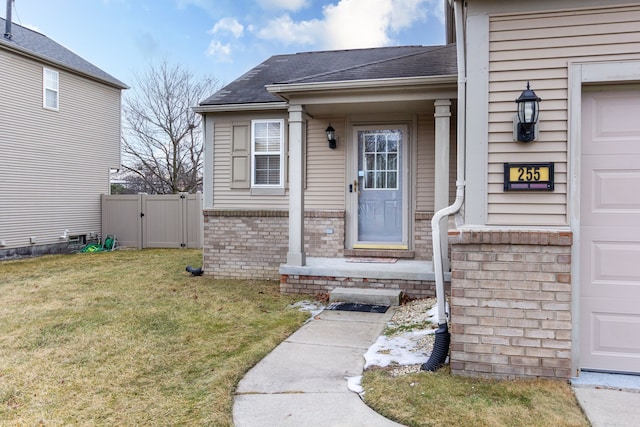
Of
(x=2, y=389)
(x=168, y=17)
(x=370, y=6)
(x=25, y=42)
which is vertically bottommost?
(x=2, y=389)

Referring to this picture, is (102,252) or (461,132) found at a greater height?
(461,132)

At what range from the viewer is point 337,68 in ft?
28.6

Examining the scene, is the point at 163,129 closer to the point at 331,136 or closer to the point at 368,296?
the point at 331,136

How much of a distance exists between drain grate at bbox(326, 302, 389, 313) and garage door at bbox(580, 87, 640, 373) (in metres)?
2.54

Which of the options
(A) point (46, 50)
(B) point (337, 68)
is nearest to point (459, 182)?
(B) point (337, 68)

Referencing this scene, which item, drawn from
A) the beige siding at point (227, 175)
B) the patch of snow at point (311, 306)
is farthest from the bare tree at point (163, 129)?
the patch of snow at point (311, 306)

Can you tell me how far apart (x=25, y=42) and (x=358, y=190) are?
10.4 metres

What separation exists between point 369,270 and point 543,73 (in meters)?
3.60

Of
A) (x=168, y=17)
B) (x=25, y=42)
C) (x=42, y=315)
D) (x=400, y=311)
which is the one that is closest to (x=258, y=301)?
(x=400, y=311)

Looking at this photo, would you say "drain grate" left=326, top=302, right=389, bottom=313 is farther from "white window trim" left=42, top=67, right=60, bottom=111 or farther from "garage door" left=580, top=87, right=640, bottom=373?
"white window trim" left=42, top=67, right=60, bottom=111

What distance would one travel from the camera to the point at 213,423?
2.64m

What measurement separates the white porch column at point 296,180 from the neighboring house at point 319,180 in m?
0.01

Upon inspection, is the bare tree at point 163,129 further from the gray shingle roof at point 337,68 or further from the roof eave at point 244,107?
the roof eave at point 244,107

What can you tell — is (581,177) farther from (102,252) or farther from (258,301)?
(102,252)
